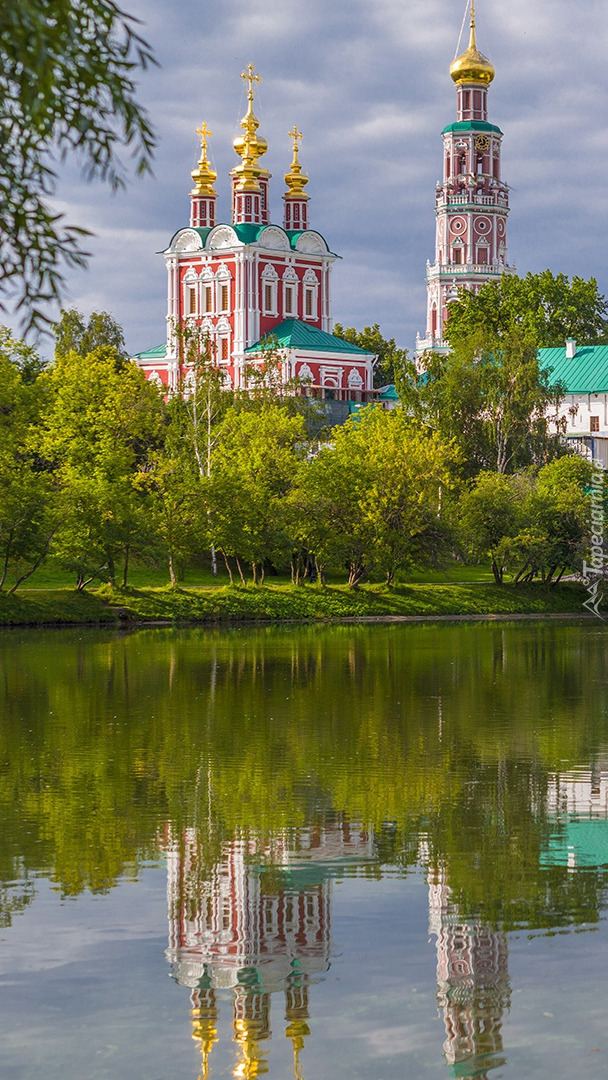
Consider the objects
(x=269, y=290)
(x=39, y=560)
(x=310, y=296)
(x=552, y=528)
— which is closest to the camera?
(x=39, y=560)

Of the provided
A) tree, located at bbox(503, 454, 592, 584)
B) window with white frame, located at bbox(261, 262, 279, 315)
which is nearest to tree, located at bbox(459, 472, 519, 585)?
tree, located at bbox(503, 454, 592, 584)

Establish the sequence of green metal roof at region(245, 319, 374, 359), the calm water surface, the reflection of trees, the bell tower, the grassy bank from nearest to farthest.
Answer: the calm water surface, the reflection of trees, the grassy bank, green metal roof at region(245, 319, 374, 359), the bell tower

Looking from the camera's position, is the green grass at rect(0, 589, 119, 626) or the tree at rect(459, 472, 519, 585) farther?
the tree at rect(459, 472, 519, 585)

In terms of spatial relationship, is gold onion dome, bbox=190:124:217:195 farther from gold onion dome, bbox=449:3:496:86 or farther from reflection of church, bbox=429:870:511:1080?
reflection of church, bbox=429:870:511:1080

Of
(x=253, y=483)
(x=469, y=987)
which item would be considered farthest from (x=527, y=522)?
(x=469, y=987)

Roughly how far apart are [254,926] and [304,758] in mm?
7054

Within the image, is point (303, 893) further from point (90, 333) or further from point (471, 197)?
point (471, 197)

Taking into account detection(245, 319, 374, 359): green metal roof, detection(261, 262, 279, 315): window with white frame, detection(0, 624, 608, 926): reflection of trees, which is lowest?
detection(0, 624, 608, 926): reflection of trees

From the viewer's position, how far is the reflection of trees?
38.4 ft

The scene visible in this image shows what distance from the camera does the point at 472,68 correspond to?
341 ft

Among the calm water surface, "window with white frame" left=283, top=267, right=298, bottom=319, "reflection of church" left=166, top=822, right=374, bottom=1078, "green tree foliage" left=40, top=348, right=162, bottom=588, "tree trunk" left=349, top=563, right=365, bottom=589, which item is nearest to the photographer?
the calm water surface

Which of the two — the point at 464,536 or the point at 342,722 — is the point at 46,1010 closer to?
the point at 342,722

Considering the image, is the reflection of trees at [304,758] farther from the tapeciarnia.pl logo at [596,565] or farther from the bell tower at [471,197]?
the bell tower at [471,197]

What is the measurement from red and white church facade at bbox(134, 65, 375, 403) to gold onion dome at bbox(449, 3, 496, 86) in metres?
15.2
